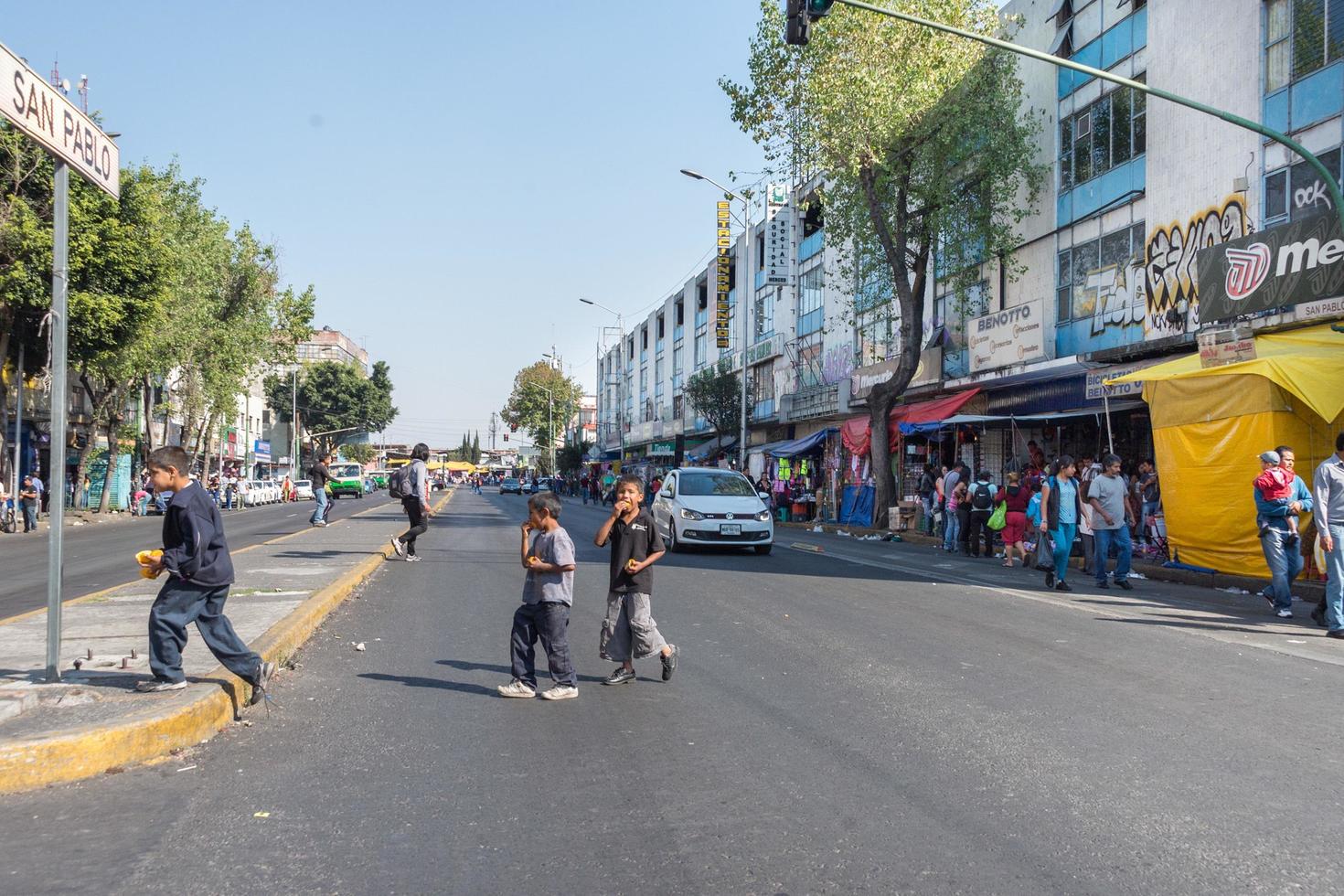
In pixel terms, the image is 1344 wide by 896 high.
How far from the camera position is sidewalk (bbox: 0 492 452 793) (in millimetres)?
4750

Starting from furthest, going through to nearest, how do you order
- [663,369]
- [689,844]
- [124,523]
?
[663,369]
[124,523]
[689,844]

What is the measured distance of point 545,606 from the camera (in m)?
6.52

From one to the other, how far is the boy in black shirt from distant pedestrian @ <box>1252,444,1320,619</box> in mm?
7348

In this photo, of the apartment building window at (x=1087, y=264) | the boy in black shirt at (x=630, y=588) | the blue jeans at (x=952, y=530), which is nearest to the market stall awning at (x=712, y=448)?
the apartment building window at (x=1087, y=264)

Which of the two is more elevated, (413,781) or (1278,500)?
(1278,500)

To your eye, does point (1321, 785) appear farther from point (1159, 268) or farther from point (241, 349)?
point (241, 349)

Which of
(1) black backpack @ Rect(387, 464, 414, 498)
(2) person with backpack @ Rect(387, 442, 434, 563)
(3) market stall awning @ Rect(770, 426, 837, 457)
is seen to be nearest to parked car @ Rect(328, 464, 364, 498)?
(3) market stall awning @ Rect(770, 426, 837, 457)

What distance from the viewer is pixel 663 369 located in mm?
70938

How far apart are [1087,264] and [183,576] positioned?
71.8 ft

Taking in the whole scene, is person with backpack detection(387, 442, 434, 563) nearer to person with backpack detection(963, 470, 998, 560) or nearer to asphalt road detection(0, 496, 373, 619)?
asphalt road detection(0, 496, 373, 619)

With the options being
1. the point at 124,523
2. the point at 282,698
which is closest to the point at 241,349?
the point at 124,523

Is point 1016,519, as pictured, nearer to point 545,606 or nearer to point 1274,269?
point 1274,269

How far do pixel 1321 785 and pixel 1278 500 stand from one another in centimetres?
691

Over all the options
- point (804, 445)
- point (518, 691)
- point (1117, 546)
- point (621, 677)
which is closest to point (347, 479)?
point (804, 445)
